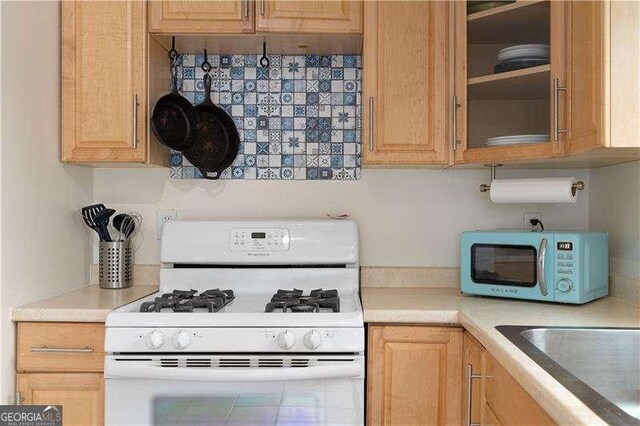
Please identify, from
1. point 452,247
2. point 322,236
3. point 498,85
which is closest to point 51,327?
point 322,236

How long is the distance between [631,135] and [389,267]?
109cm

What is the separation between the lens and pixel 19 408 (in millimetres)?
1780

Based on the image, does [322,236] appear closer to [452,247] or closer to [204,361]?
[452,247]

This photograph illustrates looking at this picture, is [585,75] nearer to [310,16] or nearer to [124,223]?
[310,16]

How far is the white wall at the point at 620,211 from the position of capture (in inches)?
76.0

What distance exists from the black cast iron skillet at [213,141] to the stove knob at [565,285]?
131cm

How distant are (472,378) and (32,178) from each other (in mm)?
1538

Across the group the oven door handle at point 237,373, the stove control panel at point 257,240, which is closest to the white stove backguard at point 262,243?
the stove control panel at point 257,240

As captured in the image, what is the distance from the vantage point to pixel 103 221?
2.21 m

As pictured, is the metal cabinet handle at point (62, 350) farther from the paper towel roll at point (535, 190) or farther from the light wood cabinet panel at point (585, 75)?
the light wood cabinet panel at point (585, 75)

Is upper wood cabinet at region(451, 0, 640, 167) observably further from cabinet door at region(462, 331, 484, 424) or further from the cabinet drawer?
the cabinet drawer

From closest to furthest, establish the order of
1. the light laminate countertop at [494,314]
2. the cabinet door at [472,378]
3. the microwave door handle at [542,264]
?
the light laminate countertop at [494,314] → the cabinet door at [472,378] → the microwave door handle at [542,264]

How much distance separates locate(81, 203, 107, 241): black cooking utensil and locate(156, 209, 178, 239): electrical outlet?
0.23 meters

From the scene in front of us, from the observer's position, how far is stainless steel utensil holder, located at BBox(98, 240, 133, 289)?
220 cm
